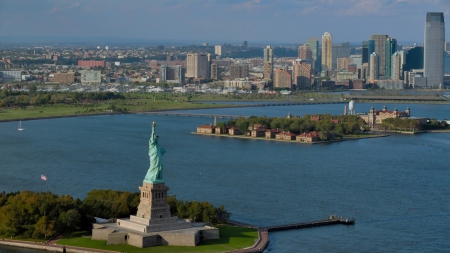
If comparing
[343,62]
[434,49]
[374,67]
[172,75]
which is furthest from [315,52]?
[172,75]

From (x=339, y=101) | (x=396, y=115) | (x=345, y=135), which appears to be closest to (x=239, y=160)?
(x=345, y=135)

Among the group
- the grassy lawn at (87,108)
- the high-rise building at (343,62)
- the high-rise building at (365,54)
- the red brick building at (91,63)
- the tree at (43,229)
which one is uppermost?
the high-rise building at (365,54)

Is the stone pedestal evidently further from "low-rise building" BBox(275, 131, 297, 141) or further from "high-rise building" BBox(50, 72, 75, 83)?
"high-rise building" BBox(50, 72, 75, 83)

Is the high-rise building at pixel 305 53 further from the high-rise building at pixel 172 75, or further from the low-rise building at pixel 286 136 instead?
the low-rise building at pixel 286 136

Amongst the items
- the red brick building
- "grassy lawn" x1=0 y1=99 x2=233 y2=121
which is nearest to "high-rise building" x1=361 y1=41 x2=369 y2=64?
the red brick building

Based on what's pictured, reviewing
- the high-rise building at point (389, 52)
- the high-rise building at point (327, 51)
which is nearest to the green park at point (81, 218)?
the high-rise building at point (389, 52)

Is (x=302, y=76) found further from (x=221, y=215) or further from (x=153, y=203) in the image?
(x=153, y=203)
